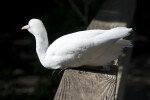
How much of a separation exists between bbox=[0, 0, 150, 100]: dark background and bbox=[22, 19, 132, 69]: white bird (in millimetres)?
1313

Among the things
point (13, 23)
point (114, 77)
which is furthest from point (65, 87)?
point (13, 23)

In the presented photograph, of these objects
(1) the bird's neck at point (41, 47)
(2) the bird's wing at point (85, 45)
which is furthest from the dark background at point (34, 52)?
(2) the bird's wing at point (85, 45)

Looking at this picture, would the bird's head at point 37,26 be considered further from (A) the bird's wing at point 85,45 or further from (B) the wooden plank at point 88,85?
(B) the wooden plank at point 88,85

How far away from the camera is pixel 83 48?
7.61 ft

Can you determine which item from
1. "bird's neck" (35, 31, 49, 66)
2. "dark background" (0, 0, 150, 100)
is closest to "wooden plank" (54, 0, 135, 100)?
"bird's neck" (35, 31, 49, 66)

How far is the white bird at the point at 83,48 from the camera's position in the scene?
7.55 ft

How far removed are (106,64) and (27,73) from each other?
302 centimetres

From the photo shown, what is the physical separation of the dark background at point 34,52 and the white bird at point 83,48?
1.31 metres

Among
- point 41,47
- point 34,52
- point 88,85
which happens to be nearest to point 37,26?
point 41,47

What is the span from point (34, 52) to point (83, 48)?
3.28 metres

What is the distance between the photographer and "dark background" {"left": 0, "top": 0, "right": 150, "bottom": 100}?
399 cm

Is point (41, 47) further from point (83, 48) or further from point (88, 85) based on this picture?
point (88, 85)

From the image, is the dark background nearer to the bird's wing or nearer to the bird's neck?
the bird's neck

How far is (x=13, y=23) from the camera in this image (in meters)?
6.18
